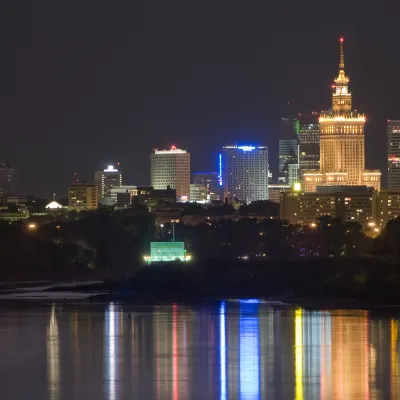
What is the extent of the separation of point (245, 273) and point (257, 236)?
4559 cm

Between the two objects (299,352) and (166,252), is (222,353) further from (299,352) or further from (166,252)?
(166,252)

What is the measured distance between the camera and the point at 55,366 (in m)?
65.5

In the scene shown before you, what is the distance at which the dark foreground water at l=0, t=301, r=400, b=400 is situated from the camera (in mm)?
58438

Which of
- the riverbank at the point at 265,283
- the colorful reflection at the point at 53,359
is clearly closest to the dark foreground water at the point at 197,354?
the colorful reflection at the point at 53,359

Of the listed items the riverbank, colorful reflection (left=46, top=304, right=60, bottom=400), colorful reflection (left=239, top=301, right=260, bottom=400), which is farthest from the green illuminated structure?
colorful reflection (left=46, top=304, right=60, bottom=400)

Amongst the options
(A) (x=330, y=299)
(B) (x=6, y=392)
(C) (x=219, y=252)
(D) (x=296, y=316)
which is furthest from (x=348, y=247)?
(B) (x=6, y=392)

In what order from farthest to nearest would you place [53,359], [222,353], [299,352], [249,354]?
1. [299,352]
2. [222,353]
3. [249,354]
4. [53,359]

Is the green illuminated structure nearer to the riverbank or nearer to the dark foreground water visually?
the riverbank

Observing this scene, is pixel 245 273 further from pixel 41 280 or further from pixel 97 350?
pixel 97 350

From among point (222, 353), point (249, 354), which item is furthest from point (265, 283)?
point (249, 354)

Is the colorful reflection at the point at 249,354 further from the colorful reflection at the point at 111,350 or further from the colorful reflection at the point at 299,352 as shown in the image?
the colorful reflection at the point at 111,350

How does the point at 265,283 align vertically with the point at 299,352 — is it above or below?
above

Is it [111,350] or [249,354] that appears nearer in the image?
[249,354]

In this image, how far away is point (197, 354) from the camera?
228 ft
